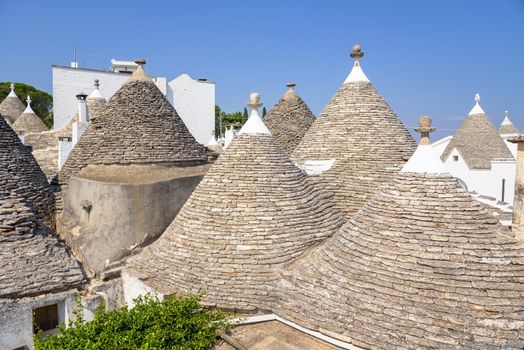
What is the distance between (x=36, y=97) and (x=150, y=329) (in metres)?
43.1

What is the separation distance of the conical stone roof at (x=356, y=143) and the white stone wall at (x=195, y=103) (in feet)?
62.3

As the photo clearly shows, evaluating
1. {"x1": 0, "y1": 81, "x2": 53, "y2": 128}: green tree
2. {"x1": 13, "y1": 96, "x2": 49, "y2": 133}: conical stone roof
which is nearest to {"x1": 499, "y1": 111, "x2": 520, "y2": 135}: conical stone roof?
{"x1": 13, "y1": 96, "x2": 49, "y2": 133}: conical stone roof

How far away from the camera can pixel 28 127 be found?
74.1 ft

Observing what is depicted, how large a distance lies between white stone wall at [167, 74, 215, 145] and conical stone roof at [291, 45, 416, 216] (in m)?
19.0

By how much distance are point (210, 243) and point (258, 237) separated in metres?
0.91

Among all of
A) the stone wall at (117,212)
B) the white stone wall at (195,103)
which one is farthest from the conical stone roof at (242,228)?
the white stone wall at (195,103)

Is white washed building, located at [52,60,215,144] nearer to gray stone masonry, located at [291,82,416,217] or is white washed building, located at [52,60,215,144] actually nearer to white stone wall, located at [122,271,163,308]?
gray stone masonry, located at [291,82,416,217]

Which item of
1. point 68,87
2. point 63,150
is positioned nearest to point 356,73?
point 63,150

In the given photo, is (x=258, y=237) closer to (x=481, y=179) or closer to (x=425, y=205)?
(x=425, y=205)

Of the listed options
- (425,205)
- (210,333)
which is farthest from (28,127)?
(425,205)

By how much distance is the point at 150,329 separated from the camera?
561 centimetres

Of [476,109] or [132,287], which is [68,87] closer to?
[132,287]

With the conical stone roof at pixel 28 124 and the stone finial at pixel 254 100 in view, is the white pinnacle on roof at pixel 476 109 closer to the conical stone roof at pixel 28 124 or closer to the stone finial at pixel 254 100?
the stone finial at pixel 254 100

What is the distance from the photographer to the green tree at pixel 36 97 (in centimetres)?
3831
